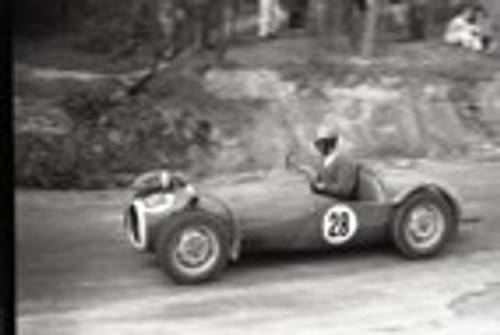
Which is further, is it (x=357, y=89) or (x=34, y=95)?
(x=357, y=89)

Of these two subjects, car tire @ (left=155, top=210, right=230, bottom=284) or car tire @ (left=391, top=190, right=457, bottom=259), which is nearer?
car tire @ (left=155, top=210, right=230, bottom=284)

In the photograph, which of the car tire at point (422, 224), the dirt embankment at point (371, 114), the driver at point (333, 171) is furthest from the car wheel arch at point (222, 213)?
the car tire at point (422, 224)

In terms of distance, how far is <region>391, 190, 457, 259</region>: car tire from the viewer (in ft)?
9.32

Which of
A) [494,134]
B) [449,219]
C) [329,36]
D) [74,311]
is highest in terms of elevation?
[329,36]

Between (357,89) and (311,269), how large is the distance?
0.48 m

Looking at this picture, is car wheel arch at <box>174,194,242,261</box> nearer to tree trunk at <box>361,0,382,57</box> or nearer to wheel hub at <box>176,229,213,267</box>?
wheel hub at <box>176,229,213,267</box>

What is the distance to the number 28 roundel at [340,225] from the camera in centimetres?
279

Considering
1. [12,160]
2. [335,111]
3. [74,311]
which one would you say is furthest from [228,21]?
[74,311]

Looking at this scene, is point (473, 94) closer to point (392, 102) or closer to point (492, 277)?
point (392, 102)

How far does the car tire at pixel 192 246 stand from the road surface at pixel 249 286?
4 cm

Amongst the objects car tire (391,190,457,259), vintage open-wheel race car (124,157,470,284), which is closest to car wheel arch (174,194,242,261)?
vintage open-wheel race car (124,157,470,284)

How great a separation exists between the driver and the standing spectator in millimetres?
284

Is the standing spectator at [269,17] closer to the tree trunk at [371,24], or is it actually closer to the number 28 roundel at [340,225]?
the tree trunk at [371,24]

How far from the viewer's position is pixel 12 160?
2.67 meters
